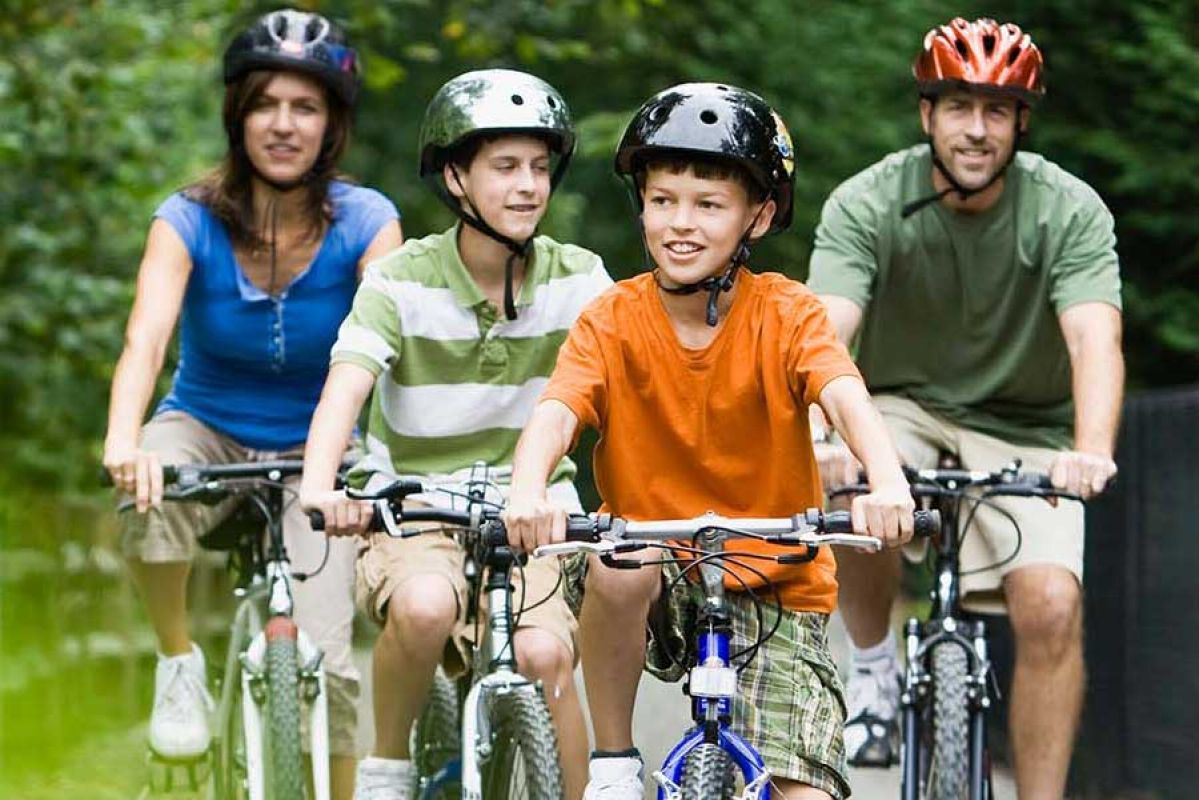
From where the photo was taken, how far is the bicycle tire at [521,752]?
15.0 ft

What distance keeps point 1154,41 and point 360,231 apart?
3.64 m

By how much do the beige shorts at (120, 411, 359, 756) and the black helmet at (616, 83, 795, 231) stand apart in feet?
5.65

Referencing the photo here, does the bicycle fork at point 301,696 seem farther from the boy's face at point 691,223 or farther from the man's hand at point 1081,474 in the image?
the man's hand at point 1081,474

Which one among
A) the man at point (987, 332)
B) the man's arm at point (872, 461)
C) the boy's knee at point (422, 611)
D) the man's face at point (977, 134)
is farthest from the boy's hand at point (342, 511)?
the man's face at point (977, 134)

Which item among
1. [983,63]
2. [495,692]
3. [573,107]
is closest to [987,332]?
[983,63]

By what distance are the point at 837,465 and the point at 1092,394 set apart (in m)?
0.75

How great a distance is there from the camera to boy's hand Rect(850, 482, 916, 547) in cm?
399

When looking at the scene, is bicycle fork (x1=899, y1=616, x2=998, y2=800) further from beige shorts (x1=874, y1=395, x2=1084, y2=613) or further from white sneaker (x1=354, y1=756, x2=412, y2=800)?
white sneaker (x1=354, y1=756, x2=412, y2=800)

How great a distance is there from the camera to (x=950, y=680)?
5.27 metres

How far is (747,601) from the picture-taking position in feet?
14.9

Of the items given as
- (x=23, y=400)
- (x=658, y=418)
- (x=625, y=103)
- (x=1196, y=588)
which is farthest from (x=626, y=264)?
(x=658, y=418)

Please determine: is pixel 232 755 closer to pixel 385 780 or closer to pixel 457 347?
pixel 385 780

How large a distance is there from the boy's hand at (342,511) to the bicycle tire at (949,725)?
58.0 inches

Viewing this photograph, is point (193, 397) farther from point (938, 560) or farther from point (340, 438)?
point (938, 560)
